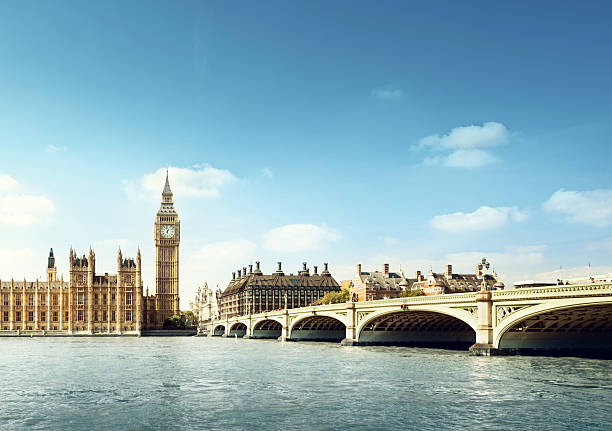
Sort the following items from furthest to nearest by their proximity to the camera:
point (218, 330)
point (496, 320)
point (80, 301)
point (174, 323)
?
point (174, 323) → point (80, 301) → point (218, 330) → point (496, 320)

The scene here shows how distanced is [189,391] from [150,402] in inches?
193

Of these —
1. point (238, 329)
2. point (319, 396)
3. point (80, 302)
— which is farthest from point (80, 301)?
point (319, 396)

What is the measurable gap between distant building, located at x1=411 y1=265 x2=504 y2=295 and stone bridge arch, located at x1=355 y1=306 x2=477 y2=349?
1844 inches

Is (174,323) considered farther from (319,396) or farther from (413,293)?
(319,396)

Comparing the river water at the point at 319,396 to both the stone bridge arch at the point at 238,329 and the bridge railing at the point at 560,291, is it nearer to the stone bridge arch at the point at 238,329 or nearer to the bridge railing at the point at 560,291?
the bridge railing at the point at 560,291

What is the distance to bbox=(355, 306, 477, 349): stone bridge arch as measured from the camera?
8094 centimetres

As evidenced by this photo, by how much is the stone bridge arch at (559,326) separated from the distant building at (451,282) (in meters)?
72.8

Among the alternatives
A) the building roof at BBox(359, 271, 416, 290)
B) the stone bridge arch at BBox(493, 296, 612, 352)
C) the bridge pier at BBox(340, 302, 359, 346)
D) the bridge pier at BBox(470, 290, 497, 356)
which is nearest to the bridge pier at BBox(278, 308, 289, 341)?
the bridge pier at BBox(340, 302, 359, 346)

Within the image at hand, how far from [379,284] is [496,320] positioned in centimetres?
10130

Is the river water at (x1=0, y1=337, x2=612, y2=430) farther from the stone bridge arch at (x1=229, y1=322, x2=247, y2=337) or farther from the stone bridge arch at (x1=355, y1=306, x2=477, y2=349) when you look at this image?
the stone bridge arch at (x1=229, y1=322, x2=247, y2=337)

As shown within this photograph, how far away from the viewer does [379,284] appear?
15662 cm

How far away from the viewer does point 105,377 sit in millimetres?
46562

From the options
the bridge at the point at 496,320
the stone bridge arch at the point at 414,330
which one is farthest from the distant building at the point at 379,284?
the stone bridge arch at the point at 414,330

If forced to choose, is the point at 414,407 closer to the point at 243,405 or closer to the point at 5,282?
the point at 243,405
